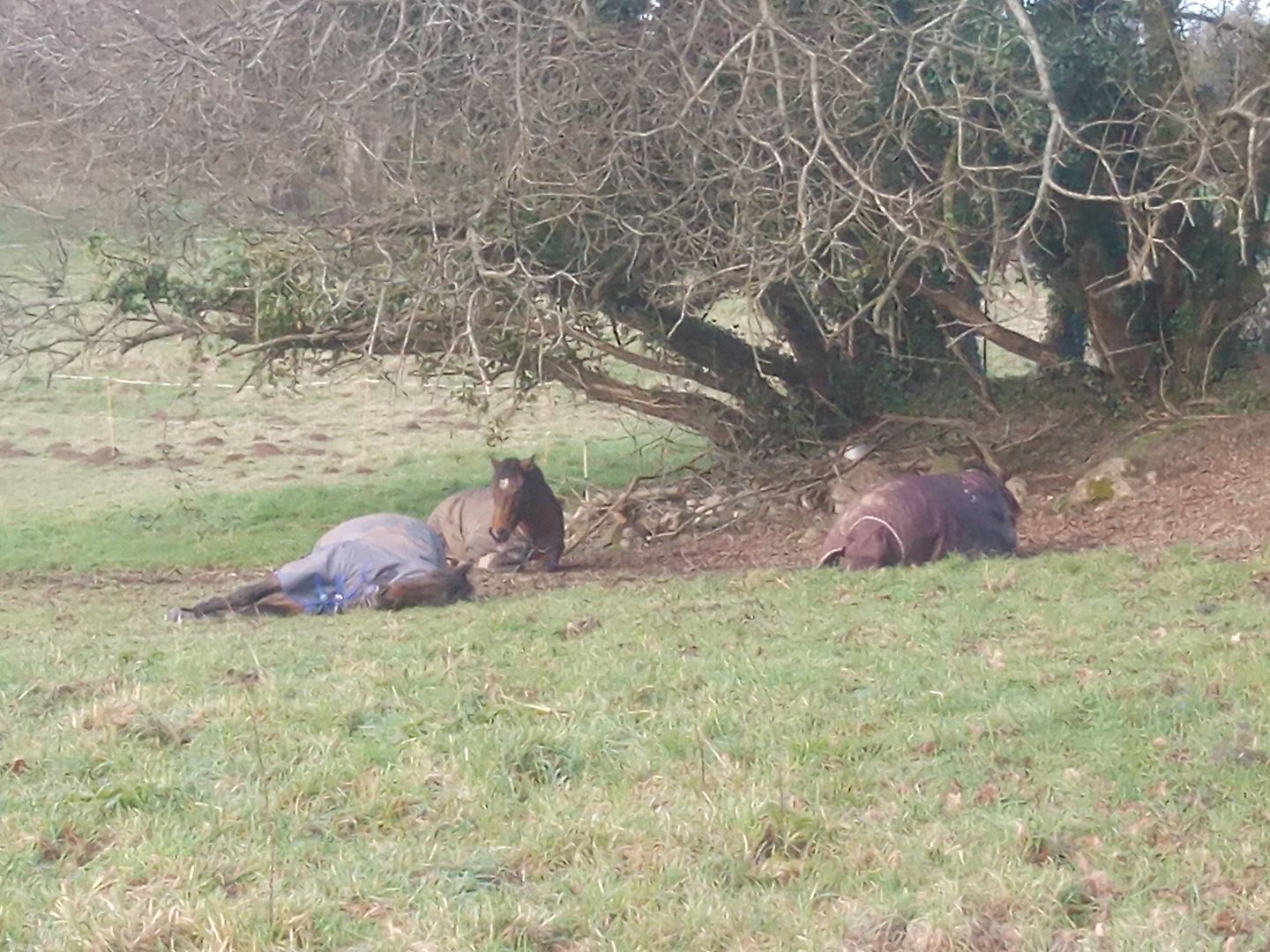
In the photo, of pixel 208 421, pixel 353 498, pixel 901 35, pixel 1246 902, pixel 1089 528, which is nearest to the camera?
pixel 1246 902

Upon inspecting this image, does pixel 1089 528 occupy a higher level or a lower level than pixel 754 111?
lower

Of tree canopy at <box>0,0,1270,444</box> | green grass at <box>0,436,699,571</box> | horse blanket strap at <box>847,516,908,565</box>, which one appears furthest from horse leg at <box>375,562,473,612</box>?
green grass at <box>0,436,699,571</box>

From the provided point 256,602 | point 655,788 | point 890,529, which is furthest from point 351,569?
point 655,788

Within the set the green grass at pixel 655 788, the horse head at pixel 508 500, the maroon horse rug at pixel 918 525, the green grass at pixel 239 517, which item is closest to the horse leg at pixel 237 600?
the green grass at pixel 655 788

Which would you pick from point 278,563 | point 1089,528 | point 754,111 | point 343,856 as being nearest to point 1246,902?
point 343,856

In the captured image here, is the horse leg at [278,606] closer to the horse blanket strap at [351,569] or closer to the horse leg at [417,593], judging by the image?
the horse blanket strap at [351,569]

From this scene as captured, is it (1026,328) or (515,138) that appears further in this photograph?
(1026,328)

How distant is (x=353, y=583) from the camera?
9.97m

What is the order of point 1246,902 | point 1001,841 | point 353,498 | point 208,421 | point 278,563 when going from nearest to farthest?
point 1246,902, point 1001,841, point 278,563, point 353,498, point 208,421

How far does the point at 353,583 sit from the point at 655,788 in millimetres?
5388

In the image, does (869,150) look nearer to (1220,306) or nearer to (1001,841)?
Result: (1220,306)

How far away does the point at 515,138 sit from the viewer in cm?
1157

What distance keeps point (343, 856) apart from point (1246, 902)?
252cm

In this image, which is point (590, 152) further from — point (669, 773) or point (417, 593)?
point (669, 773)
